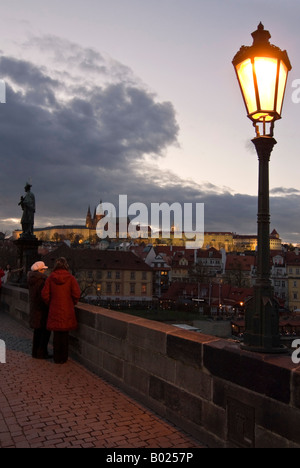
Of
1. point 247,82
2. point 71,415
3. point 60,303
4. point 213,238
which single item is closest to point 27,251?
point 60,303

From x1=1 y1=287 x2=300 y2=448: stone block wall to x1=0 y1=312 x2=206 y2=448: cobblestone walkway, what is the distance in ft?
0.60

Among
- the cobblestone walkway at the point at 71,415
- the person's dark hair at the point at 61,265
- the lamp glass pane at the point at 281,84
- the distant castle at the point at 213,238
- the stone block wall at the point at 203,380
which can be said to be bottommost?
the cobblestone walkway at the point at 71,415

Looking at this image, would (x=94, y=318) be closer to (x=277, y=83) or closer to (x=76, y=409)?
(x=76, y=409)

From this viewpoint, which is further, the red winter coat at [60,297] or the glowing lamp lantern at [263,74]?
the red winter coat at [60,297]

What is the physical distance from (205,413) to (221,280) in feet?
263

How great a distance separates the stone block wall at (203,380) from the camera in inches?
118

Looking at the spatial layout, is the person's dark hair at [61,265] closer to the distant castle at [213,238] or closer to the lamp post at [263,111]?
the lamp post at [263,111]

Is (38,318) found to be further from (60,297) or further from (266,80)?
(266,80)

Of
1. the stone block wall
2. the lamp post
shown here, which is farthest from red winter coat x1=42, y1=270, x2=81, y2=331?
the lamp post

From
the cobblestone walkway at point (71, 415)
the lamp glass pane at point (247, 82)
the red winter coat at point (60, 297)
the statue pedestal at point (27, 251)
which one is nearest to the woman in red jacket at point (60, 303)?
the red winter coat at point (60, 297)

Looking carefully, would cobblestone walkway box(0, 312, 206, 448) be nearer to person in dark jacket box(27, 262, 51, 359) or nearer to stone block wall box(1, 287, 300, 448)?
stone block wall box(1, 287, 300, 448)

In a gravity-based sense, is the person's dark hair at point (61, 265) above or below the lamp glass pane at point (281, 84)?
below

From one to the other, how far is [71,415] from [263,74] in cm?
369

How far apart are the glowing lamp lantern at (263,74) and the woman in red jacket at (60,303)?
389cm
